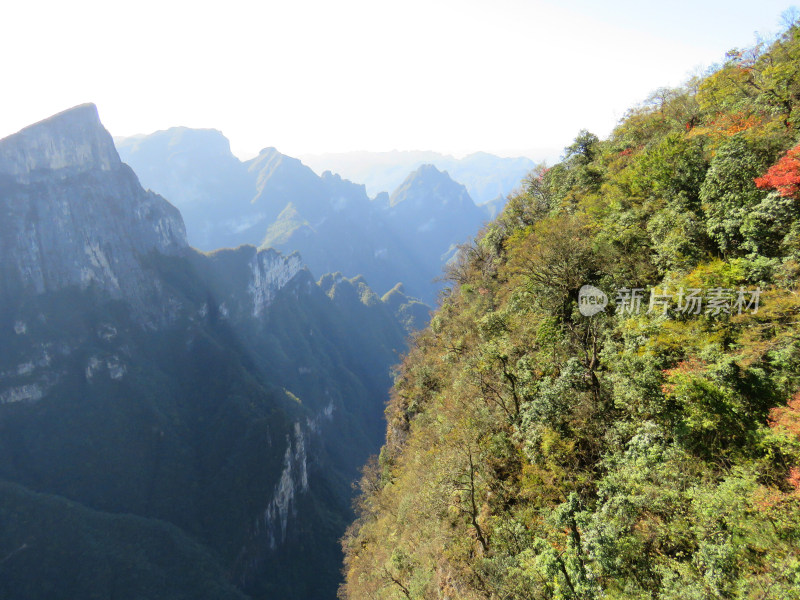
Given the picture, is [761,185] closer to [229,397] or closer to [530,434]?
[530,434]

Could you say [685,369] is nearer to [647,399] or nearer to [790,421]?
[647,399]

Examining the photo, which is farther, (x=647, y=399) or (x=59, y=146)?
(x=59, y=146)

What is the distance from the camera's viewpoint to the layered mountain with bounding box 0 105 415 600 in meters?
77.2

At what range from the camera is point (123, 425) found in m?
102

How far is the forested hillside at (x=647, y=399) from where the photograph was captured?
396 inches

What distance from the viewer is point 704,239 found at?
621 inches

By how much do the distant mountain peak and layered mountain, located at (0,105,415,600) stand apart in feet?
1.31

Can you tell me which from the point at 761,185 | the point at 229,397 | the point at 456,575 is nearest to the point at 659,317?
the point at 761,185

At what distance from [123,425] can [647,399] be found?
12862cm

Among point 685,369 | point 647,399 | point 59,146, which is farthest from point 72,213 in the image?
point 685,369

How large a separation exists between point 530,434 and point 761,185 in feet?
43.9

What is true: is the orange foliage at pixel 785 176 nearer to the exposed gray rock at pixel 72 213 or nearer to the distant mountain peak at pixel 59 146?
the exposed gray rock at pixel 72 213

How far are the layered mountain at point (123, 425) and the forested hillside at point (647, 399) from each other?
287ft

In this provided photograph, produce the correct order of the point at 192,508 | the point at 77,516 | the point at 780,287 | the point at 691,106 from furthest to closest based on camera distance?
the point at 192,508
the point at 77,516
the point at 691,106
the point at 780,287
